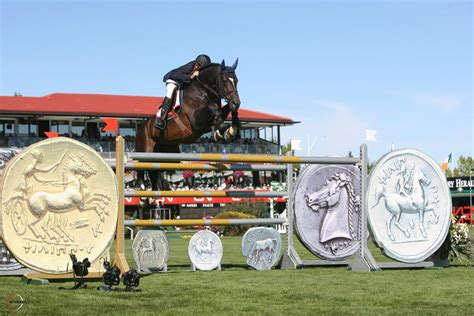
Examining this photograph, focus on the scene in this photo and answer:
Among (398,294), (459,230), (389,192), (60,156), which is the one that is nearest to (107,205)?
(60,156)

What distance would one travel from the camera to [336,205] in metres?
10.2

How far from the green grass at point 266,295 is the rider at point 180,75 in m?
2.72

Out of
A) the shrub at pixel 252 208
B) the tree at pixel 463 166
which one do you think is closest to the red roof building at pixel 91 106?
the shrub at pixel 252 208

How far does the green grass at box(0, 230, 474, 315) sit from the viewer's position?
595 centimetres

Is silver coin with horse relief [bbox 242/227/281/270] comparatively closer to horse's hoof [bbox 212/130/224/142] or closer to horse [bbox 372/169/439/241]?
horse [bbox 372/169/439/241]

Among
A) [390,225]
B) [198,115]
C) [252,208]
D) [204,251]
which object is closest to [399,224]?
[390,225]

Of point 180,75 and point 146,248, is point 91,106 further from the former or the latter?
point 146,248

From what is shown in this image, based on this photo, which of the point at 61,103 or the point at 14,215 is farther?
the point at 61,103

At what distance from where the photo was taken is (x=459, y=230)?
10641 mm

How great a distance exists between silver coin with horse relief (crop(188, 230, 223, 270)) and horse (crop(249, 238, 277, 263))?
46cm

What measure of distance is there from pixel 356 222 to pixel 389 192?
59cm

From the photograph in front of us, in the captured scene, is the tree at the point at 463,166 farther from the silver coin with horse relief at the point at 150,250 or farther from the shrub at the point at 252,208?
the silver coin with horse relief at the point at 150,250

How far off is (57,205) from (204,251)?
2.21m

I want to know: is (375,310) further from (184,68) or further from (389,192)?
(184,68)
